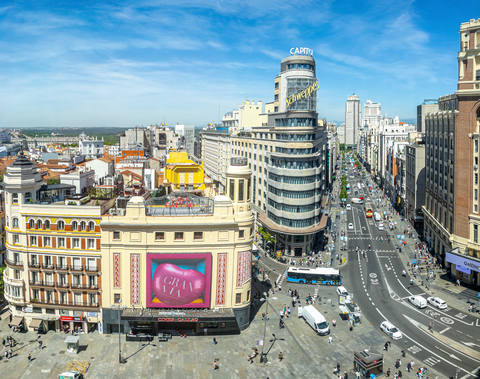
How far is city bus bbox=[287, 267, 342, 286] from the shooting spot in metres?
75.5

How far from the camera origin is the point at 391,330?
185ft

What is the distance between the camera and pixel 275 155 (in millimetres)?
92000

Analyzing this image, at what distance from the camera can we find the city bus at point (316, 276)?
75.5 meters

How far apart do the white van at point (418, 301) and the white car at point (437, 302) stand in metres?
1.76

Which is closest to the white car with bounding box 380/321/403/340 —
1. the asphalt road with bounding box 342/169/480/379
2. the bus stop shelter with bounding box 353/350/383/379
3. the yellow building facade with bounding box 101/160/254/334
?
the asphalt road with bounding box 342/169/480/379

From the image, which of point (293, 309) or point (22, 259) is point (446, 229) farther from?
point (22, 259)

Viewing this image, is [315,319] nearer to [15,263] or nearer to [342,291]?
[342,291]

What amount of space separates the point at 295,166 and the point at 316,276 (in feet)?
84.0

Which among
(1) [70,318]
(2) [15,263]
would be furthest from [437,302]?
(2) [15,263]

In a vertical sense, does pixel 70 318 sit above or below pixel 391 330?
above

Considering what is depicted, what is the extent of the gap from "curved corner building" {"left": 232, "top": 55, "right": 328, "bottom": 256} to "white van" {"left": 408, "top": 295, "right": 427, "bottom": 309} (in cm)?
2711

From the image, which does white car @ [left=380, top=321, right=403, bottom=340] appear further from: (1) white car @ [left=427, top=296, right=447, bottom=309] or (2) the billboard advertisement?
(2) the billboard advertisement

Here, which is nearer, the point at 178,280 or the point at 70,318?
the point at 178,280

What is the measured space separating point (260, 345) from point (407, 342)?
20535 mm
